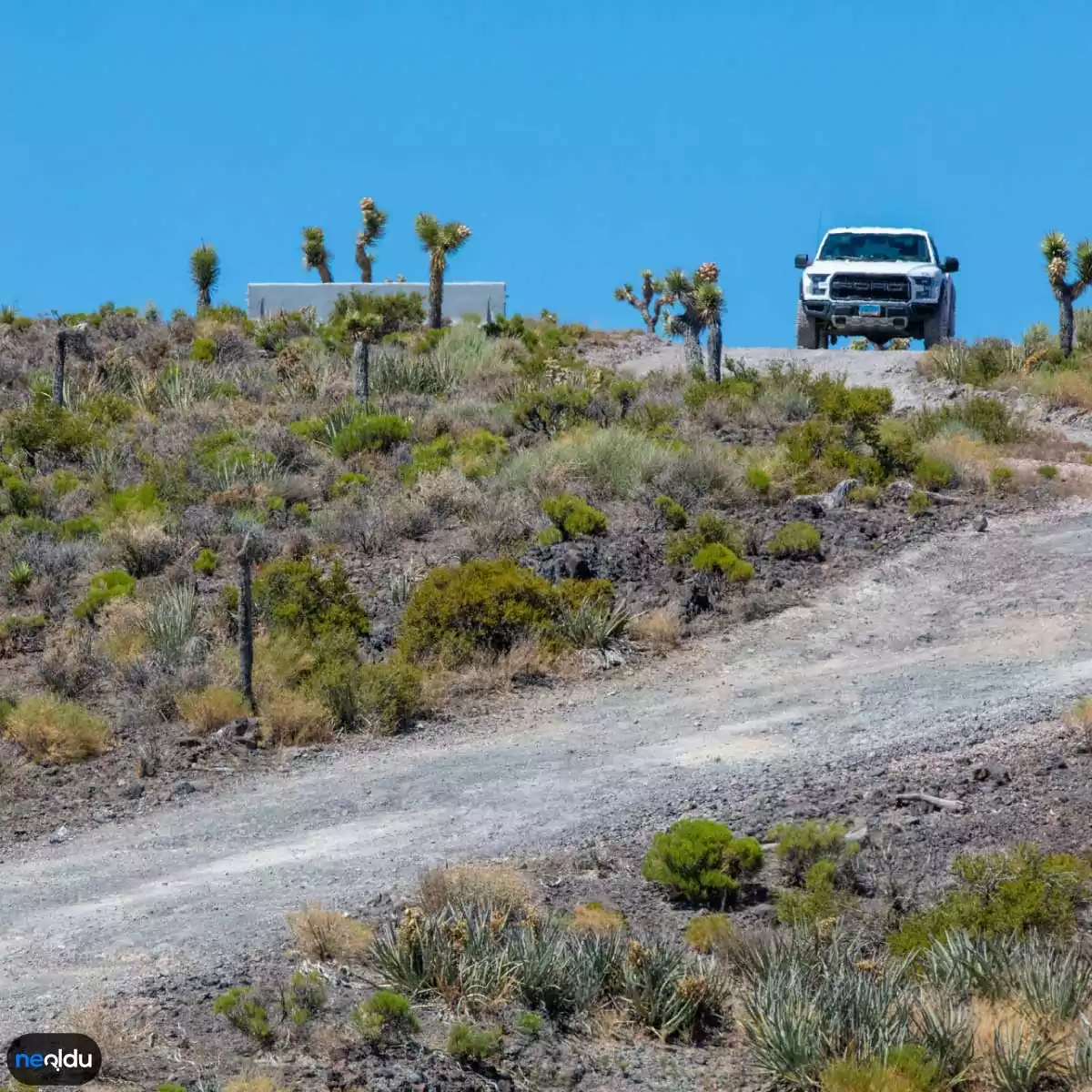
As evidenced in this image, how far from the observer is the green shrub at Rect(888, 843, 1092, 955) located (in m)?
8.50

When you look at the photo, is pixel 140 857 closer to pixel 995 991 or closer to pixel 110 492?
pixel 995 991

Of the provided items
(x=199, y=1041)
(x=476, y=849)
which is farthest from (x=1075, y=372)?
(x=199, y=1041)

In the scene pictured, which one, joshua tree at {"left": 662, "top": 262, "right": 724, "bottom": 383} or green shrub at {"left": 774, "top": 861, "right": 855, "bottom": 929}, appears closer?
green shrub at {"left": 774, "top": 861, "right": 855, "bottom": 929}

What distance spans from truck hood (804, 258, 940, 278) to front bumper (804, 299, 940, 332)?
0.49 m

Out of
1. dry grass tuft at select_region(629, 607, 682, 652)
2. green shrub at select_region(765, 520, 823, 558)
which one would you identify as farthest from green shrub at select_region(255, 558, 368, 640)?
green shrub at select_region(765, 520, 823, 558)

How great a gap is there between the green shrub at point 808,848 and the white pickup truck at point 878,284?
61.2ft

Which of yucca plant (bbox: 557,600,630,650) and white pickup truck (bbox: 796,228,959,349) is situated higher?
white pickup truck (bbox: 796,228,959,349)

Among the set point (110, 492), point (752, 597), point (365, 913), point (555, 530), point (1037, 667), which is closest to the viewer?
point (365, 913)

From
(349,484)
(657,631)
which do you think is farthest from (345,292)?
(657,631)

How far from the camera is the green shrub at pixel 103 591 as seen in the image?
1730cm

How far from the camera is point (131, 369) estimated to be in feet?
100

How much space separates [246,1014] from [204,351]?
83.9 ft

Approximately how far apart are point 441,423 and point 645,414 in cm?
312

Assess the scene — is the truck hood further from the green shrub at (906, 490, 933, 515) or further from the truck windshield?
the green shrub at (906, 490, 933, 515)
